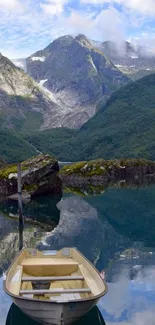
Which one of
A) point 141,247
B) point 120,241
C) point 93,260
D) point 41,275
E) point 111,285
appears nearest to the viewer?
point 41,275

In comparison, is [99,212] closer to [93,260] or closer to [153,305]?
[93,260]

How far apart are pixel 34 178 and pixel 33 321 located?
201ft

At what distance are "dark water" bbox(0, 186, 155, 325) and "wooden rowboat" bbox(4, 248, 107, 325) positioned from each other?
152 centimetres

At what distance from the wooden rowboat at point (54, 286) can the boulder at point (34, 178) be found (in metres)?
52.9

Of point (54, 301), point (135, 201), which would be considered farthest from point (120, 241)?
point (135, 201)

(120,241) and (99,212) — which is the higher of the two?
(120,241)

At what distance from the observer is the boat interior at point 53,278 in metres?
19.6

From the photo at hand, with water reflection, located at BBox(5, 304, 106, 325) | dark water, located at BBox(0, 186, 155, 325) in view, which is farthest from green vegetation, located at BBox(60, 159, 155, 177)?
water reflection, located at BBox(5, 304, 106, 325)

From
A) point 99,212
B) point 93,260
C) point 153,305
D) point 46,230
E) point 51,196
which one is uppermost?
point 153,305

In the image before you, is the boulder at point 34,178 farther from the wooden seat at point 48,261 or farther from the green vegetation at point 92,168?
the wooden seat at point 48,261

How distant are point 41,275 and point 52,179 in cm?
6166

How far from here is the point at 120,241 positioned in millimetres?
40562

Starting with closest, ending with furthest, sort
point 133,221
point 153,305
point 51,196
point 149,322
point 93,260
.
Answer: point 149,322
point 153,305
point 93,260
point 133,221
point 51,196

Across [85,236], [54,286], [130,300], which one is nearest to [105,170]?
[85,236]
